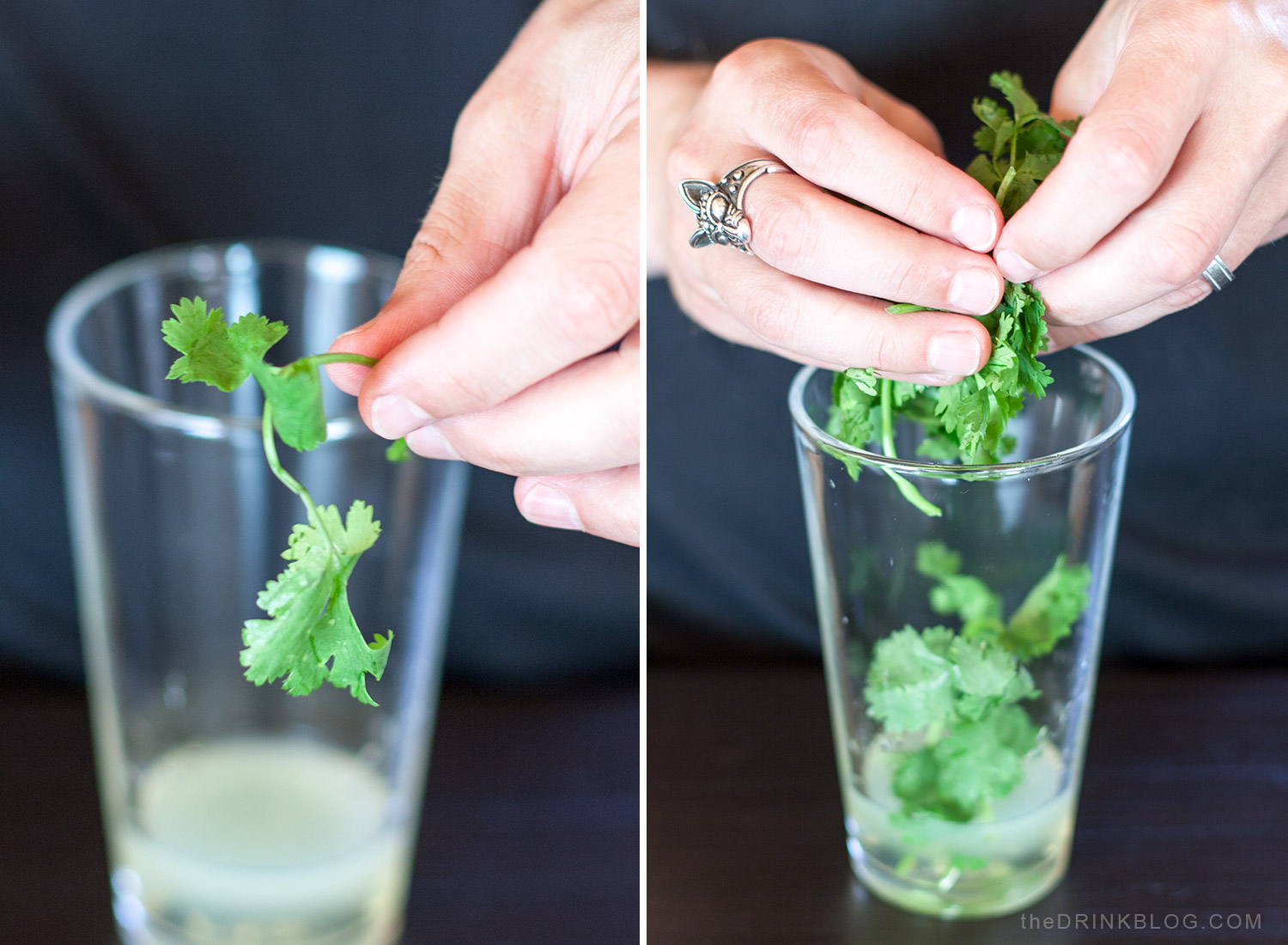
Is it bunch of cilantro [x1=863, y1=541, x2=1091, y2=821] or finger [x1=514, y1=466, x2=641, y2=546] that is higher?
finger [x1=514, y1=466, x2=641, y2=546]

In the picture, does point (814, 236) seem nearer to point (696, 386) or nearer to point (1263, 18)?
point (1263, 18)

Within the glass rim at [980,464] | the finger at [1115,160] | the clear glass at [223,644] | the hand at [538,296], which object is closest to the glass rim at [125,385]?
the clear glass at [223,644]

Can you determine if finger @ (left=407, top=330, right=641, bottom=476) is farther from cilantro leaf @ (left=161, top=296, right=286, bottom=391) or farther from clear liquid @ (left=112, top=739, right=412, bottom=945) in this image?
clear liquid @ (left=112, top=739, right=412, bottom=945)

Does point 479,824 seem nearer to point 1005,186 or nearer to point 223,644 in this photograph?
point 223,644

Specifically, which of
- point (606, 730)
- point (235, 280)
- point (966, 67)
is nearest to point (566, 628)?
point (606, 730)

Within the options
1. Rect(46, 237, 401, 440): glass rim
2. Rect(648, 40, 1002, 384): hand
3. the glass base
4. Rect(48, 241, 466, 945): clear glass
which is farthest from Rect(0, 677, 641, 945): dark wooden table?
Rect(648, 40, 1002, 384): hand

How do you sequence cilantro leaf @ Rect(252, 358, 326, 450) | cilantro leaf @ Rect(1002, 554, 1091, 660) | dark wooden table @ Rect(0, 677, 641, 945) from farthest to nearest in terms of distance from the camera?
dark wooden table @ Rect(0, 677, 641, 945)
cilantro leaf @ Rect(1002, 554, 1091, 660)
cilantro leaf @ Rect(252, 358, 326, 450)

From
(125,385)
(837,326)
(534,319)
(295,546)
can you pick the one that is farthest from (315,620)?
(125,385)
